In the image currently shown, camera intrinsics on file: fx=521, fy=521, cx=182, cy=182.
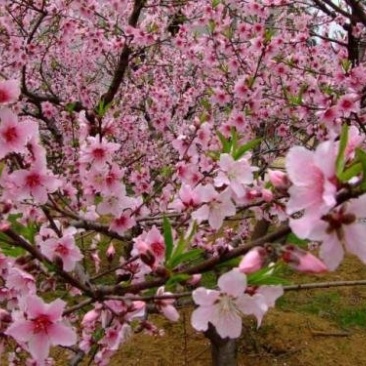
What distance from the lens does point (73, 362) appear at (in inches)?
137

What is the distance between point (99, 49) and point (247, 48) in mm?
2637

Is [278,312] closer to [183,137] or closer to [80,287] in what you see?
[183,137]

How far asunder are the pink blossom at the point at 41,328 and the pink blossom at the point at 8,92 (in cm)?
79

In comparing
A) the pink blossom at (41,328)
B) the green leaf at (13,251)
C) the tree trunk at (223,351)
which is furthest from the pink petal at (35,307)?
the tree trunk at (223,351)

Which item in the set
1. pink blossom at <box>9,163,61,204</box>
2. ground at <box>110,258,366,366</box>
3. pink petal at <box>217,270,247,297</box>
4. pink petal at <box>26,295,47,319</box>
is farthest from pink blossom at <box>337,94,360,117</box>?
pink petal at <box>26,295,47,319</box>

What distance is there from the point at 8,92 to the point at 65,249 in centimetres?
74

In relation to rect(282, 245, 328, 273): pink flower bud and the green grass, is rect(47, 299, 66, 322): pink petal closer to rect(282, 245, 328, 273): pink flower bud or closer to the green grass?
rect(282, 245, 328, 273): pink flower bud

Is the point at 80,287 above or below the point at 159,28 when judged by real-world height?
below

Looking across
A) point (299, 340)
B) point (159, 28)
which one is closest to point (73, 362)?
point (299, 340)

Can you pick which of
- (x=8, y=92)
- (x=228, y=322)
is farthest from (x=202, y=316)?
(x=8, y=92)

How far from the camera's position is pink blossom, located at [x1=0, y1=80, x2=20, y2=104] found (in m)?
2.05

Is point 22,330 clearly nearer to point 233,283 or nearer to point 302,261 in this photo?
point 233,283

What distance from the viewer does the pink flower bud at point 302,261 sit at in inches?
50.3

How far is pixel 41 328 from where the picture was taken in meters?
1.81
